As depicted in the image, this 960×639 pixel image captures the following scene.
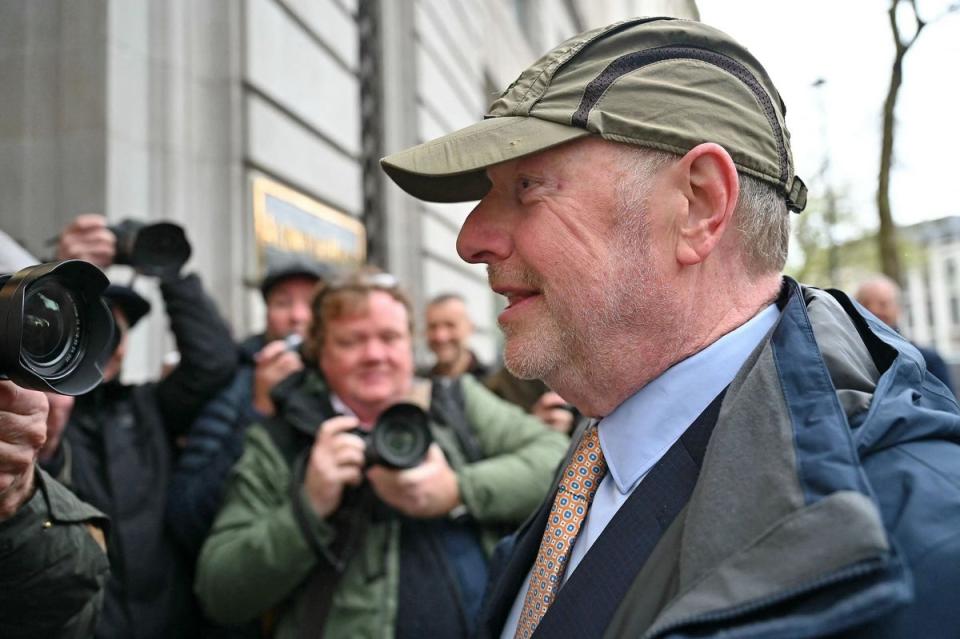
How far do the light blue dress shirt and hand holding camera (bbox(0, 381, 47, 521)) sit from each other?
97 centimetres

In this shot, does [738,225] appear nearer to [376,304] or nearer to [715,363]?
[715,363]

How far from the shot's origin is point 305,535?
210 cm

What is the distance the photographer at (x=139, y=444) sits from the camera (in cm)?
236

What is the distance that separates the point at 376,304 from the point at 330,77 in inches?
186

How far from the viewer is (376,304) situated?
2580 millimetres

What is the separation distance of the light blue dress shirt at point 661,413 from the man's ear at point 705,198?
16cm

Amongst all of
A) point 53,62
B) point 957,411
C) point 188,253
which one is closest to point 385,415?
point 188,253

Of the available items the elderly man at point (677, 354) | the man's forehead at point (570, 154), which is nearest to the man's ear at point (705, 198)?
the elderly man at point (677, 354)

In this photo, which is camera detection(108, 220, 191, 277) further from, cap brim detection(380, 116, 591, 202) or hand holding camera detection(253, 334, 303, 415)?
cap brim detection(380, 116, 591, 202)

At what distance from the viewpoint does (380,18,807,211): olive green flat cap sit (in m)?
1.21

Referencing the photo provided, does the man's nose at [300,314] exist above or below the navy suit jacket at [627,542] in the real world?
above

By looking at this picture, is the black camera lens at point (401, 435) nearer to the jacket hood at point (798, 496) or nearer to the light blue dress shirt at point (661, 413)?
the light blue dress shirt at point (661, 413)

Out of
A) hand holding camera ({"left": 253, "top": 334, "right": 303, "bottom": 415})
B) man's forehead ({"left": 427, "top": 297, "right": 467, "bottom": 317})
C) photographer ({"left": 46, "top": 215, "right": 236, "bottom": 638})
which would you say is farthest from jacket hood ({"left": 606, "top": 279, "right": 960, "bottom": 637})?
man's forehead ({"left": 427, "top": 297, "right": 467, "bottom": 317})

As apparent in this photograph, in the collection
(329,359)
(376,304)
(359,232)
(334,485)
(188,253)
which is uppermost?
(359,232)
